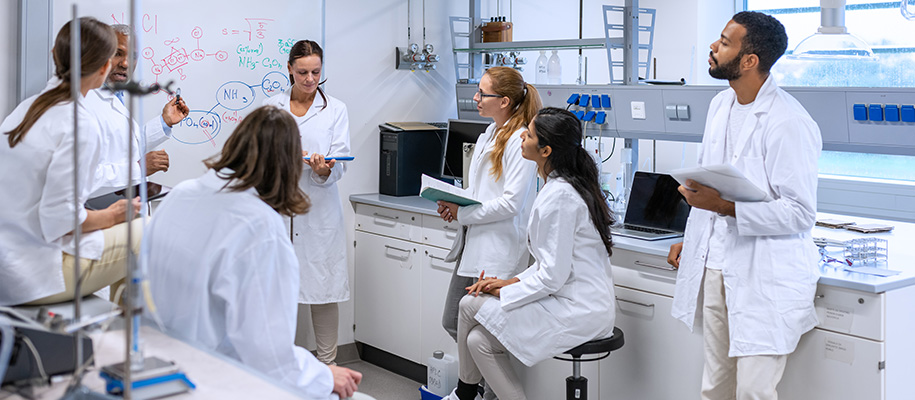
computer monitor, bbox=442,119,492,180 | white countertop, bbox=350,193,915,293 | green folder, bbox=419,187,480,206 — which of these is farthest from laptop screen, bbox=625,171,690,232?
computer monitor, bbox=442,119,492,180

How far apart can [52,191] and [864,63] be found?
420 cm

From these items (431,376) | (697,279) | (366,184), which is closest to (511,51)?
(366,184)

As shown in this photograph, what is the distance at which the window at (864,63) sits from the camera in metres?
4.44

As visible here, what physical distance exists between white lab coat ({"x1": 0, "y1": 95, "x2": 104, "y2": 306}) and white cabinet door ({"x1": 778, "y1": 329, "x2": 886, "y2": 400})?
1898mm

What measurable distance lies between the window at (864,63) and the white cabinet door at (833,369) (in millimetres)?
2307

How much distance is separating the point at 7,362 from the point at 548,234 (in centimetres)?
159

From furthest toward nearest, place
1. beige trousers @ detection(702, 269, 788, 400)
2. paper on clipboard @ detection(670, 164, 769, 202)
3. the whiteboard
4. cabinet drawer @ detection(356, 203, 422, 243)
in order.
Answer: cabinet drawer @ detection(356, 203, 422, 243), the whiteboard, beige trousers @ detection(702, 269, 788, 400), paper on clipboard @ detection(670, 164, 769, 202)

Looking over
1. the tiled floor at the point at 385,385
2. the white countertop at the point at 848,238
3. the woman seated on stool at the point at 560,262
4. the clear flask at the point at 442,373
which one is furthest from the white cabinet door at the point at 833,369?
the tiled floor at the point at 385,385

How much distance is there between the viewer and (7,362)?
4.35ft

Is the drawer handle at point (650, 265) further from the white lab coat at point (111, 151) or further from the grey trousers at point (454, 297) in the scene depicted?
the white lab coat at point (111, 151)

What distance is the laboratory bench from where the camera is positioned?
227 cm

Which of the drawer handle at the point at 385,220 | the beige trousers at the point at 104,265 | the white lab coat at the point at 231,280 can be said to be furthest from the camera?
the drawer handle at the point at 385,220

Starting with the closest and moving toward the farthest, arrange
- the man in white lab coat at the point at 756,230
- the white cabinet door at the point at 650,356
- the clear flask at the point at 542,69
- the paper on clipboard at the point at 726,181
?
the paper on clipboard at the point at 726,181 → the man in white lab coat at the point at 756,230 → the white cabinet door at the point at 650,356 → the clear flask at the point at 542,69

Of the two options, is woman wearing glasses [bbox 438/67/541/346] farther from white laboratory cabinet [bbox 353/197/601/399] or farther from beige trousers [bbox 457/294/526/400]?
white laboratory cabinet [bbox 353/197/601/399]
